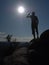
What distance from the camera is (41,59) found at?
944 centimetres

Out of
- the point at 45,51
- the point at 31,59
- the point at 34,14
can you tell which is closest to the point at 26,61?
the point at 31,59

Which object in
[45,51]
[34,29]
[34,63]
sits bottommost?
[34,63]

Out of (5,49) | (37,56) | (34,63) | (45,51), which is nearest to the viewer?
(34,63)

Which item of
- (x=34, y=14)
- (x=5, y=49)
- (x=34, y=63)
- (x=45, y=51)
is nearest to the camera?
(x=34, y=63)

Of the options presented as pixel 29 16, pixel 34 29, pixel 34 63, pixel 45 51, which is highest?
pixel 29 16

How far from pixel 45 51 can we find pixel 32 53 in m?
0.84

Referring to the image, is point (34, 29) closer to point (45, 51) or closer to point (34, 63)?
point (45, 51)

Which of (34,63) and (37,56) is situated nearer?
(34,63)

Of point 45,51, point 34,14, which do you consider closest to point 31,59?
point 45,51

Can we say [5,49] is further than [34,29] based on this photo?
No

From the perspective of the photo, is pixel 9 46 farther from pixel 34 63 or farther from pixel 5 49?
pixel 34 63

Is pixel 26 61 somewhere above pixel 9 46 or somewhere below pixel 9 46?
below

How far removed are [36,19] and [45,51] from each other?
5150 millimetres

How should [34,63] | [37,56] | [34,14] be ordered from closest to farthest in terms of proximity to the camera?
1. [34,63]
2. [37,56]
3. [34,14]
